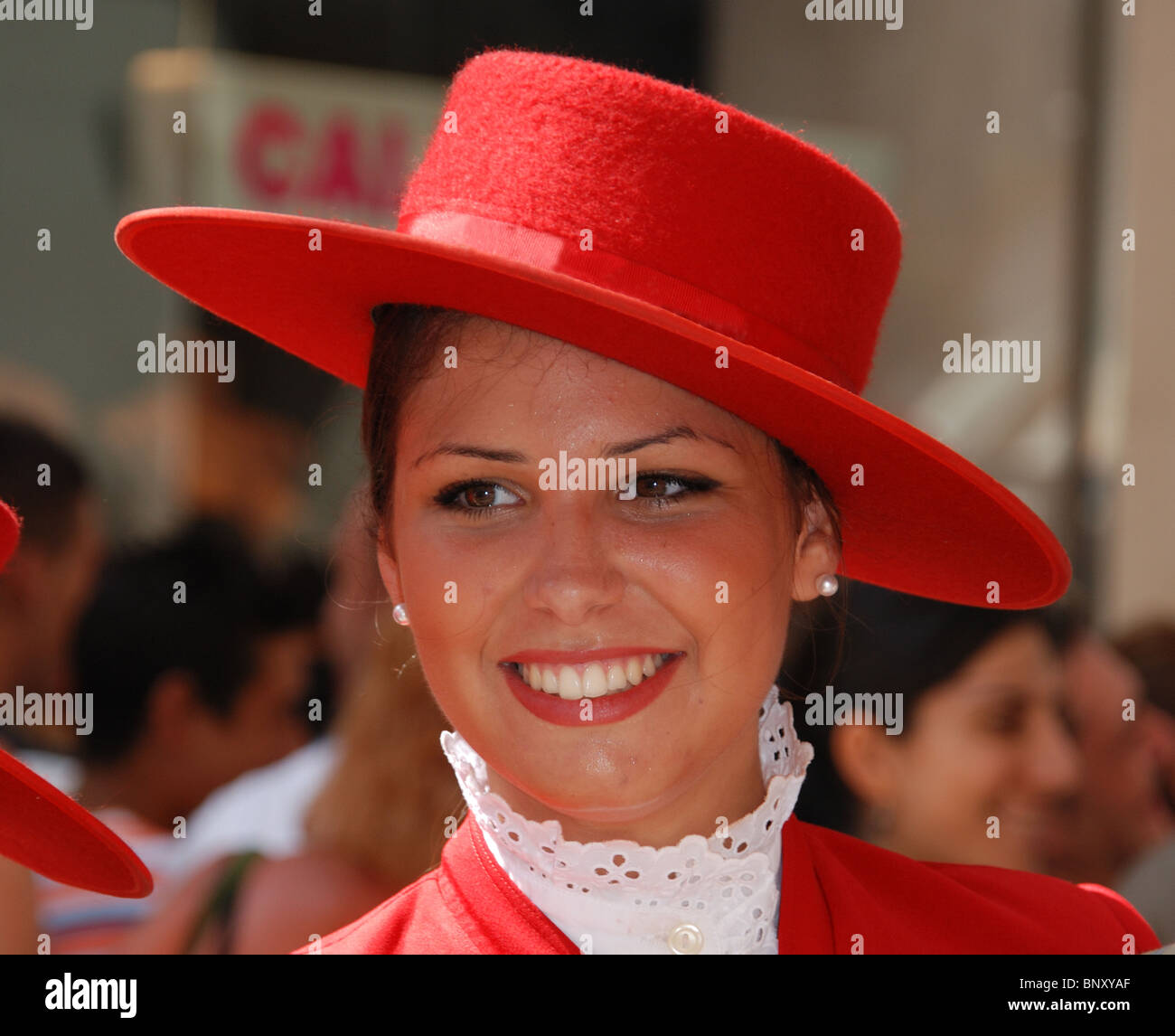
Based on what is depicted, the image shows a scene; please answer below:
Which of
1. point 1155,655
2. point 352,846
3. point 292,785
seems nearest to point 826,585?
point 352,846

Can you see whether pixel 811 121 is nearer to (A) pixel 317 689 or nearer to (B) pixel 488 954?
(A) pixel 317 689

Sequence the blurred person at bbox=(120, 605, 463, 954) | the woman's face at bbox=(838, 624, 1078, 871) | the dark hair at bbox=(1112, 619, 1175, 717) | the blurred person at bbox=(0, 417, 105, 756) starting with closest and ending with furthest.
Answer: the blurred person at bbox=(120, 605, 463, 954)
the woman's face at bbox=(838, 624, 1078, 871)
the blurred person at bbox=(0, 417, 105, 756)
the dark hair at bbox=(1112, 619, 1175, 717)

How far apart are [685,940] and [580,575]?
46 cm

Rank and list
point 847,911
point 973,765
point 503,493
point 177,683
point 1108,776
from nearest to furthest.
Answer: point 503,493 → point 847,911 → point 973,765 → point 1108,776 → point 177,683

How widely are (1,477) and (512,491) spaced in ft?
7.23

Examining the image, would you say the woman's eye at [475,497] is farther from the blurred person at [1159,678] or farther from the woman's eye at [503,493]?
the blurred person at [1159,678]

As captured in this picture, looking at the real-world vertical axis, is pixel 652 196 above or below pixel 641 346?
above

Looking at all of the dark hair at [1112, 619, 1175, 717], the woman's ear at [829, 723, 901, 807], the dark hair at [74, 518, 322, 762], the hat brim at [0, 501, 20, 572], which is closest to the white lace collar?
the hat brim at [0, 501, 20, 572]

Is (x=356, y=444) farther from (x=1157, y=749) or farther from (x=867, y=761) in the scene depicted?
(x=1157, y=749)

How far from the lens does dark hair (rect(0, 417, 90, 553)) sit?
3408 mm

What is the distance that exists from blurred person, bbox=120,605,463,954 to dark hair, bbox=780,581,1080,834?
738mm

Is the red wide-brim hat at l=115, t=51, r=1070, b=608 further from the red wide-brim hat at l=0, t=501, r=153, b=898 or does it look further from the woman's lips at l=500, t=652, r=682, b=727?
the red wide-brim hat at l=0, t=501, r=153, b=898

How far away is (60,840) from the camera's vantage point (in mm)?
1669
